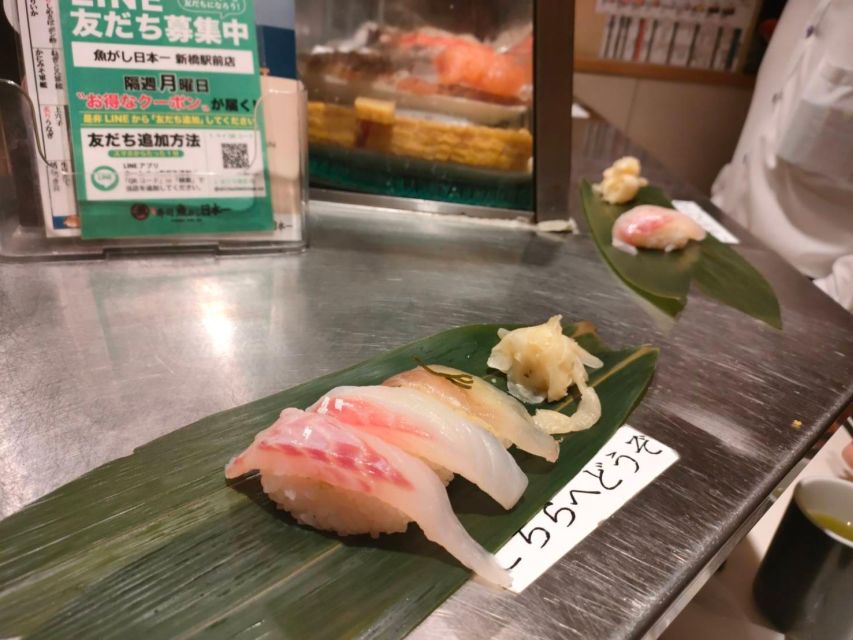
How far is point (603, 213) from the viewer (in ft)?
5.90

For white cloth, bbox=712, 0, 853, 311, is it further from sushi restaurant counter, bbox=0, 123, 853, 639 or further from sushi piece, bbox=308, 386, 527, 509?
sushi piece, bbox=308, 386, 527, 509

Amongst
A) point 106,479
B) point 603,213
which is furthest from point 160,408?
point 603,213

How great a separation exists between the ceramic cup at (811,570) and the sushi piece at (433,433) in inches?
25.8

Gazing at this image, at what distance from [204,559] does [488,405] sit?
0.41 m

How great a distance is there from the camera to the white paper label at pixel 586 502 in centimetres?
72

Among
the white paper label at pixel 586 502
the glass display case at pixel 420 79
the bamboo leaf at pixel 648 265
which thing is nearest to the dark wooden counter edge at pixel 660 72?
the bamboo leaf at pixel 648 265

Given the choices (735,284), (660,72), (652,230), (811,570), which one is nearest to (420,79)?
(652,230)

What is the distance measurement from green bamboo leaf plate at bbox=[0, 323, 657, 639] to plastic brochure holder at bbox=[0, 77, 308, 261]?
0.57 m

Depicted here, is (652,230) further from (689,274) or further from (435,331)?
(435,331)

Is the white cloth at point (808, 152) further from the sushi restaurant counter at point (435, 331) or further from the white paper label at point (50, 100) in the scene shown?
the white paper label at point (50, 100)

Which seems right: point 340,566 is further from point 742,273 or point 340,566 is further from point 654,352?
point 742,273

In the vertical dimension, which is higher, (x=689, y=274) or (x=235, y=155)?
(x=235, y=155)

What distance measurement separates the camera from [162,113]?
115 centimetres

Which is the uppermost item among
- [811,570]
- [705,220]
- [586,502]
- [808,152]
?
[808,152]
